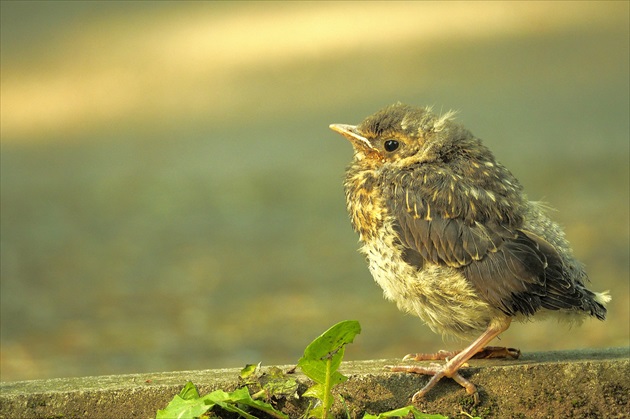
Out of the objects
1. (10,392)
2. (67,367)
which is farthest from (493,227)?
(67,367)

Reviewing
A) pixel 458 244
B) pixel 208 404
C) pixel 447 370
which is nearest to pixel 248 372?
pixel 208 404

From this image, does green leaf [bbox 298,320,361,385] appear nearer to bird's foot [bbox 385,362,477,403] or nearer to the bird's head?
bird's foot [bbox 385,362,477,403]

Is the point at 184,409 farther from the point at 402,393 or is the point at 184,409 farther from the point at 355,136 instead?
the point at 355,136

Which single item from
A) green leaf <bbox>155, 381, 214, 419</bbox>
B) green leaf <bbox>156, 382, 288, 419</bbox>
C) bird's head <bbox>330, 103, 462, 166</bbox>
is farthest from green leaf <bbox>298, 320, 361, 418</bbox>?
bird's head <bbox>330, 103, 462, 166</bbox>

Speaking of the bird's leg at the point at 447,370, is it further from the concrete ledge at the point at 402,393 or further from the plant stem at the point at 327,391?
the plant stem at the point at 327,391

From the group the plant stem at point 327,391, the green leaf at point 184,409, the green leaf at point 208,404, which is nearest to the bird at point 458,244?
the plant stem at point 327,391
